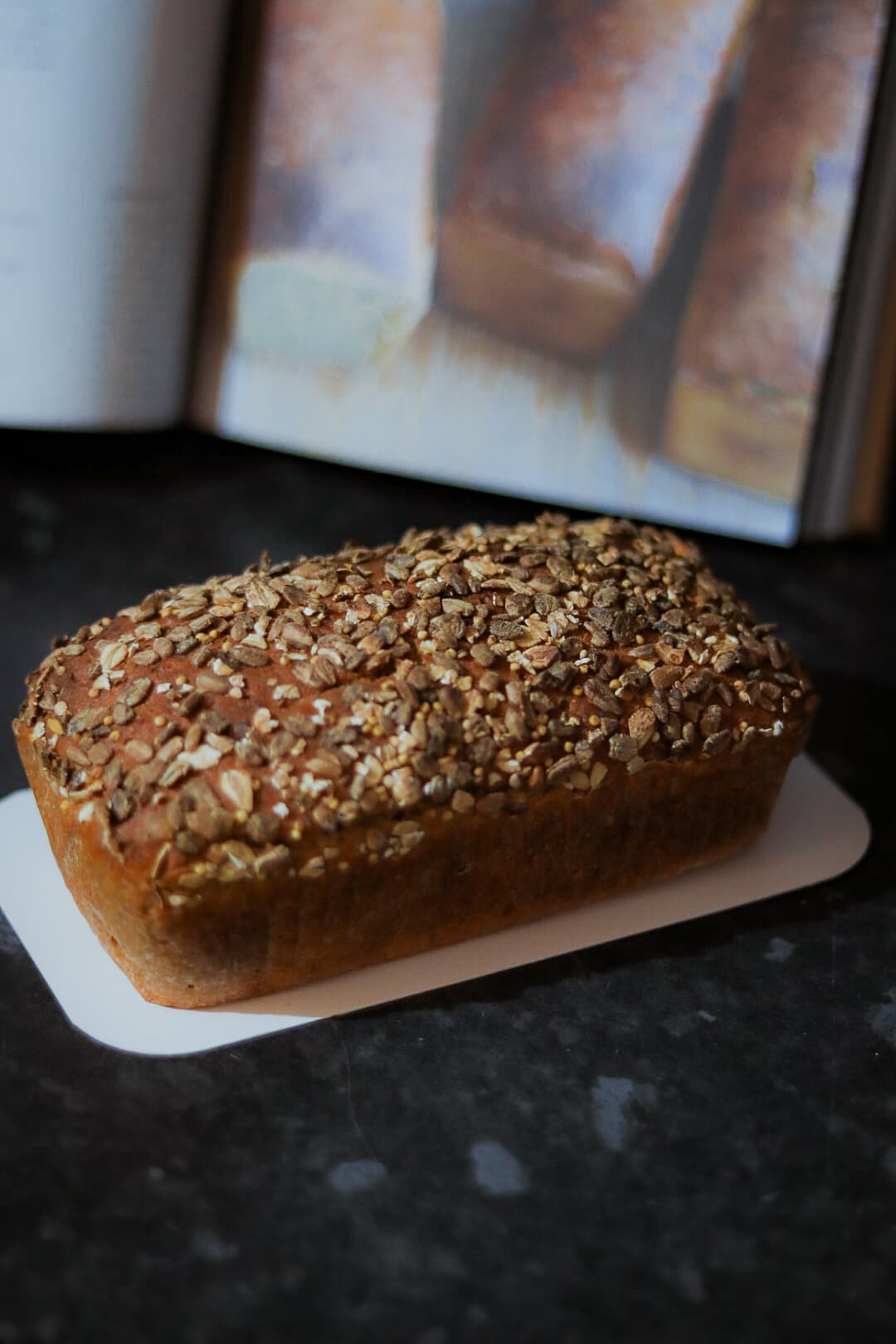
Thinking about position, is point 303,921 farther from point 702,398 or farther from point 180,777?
point 702,398

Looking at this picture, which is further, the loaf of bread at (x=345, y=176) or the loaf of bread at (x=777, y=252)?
the loaf of bread at (x=345, y=176)

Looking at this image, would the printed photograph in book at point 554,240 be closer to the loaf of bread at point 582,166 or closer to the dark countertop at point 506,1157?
the loaf of bread at point 582,166

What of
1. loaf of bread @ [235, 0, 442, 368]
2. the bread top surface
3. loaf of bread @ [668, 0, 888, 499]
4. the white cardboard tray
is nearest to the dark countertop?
the white cardboard tray

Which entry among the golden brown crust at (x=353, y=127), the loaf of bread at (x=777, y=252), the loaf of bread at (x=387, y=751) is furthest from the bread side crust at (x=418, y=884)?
the golden brown crust at (x=353, y=127)

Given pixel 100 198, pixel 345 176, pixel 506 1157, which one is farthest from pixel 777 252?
pixel 506 1157

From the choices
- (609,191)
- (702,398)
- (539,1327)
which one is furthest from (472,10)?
(539,1327)

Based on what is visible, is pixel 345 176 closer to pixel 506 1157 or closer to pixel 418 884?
pixel 418 884
